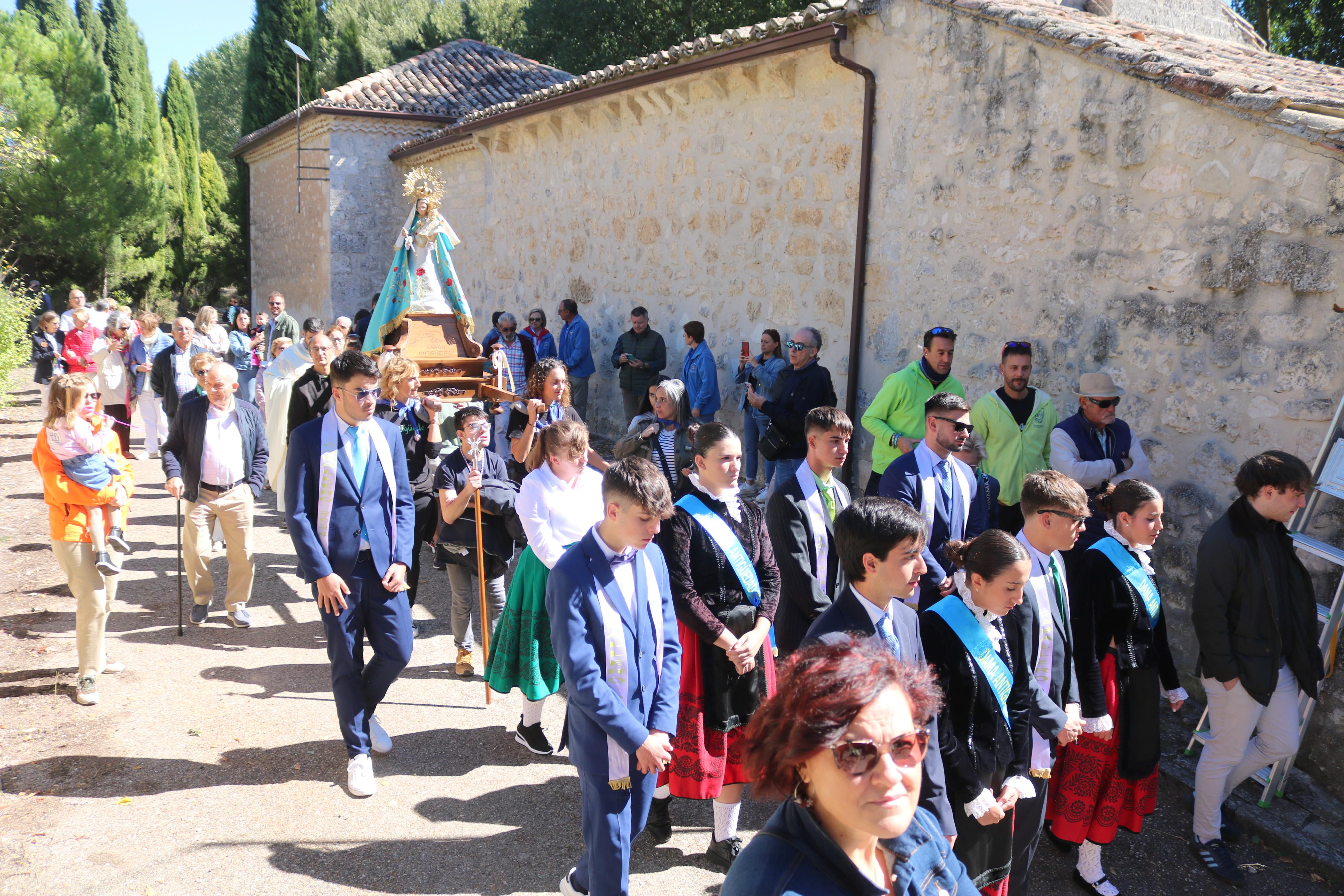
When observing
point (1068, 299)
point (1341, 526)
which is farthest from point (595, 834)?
point (1068, 299)

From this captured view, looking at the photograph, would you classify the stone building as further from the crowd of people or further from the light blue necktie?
the light blue necktie

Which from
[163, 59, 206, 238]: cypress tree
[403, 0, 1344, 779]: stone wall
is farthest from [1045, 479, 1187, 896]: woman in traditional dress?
[163, 59, 206, 238]: cypress tree

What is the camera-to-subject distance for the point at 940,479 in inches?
171

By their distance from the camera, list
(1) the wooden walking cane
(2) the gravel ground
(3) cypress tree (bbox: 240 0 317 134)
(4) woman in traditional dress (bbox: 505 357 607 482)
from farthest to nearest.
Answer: (3) cypress tree (bbox: 240 0 317 134), (4) woman in traditional dress (bbox: 505 357 607 482), (1) the wooden walking cane, (2) the gravel ground

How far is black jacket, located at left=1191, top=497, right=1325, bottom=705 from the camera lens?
385cm

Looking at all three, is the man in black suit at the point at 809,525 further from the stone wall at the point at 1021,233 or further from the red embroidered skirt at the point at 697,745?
the stone wall at the point at 1021,233

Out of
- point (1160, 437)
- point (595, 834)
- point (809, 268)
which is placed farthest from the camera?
point (809, 268)

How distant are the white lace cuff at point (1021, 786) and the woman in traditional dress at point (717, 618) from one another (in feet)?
3.59

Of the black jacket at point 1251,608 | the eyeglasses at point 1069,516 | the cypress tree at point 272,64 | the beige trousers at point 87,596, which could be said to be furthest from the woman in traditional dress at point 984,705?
the cypress tree at point 272,64

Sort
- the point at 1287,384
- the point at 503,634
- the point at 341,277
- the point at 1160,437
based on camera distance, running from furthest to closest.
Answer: the point at 341,277
the point at 1160,437
the point at 1287,384
the point at 503,634

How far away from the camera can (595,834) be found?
310cm

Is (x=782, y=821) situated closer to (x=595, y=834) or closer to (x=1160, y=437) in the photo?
(x=595, y=834)

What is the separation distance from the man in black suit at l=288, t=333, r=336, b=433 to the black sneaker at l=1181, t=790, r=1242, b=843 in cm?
543

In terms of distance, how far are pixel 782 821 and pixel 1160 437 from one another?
198 inches
